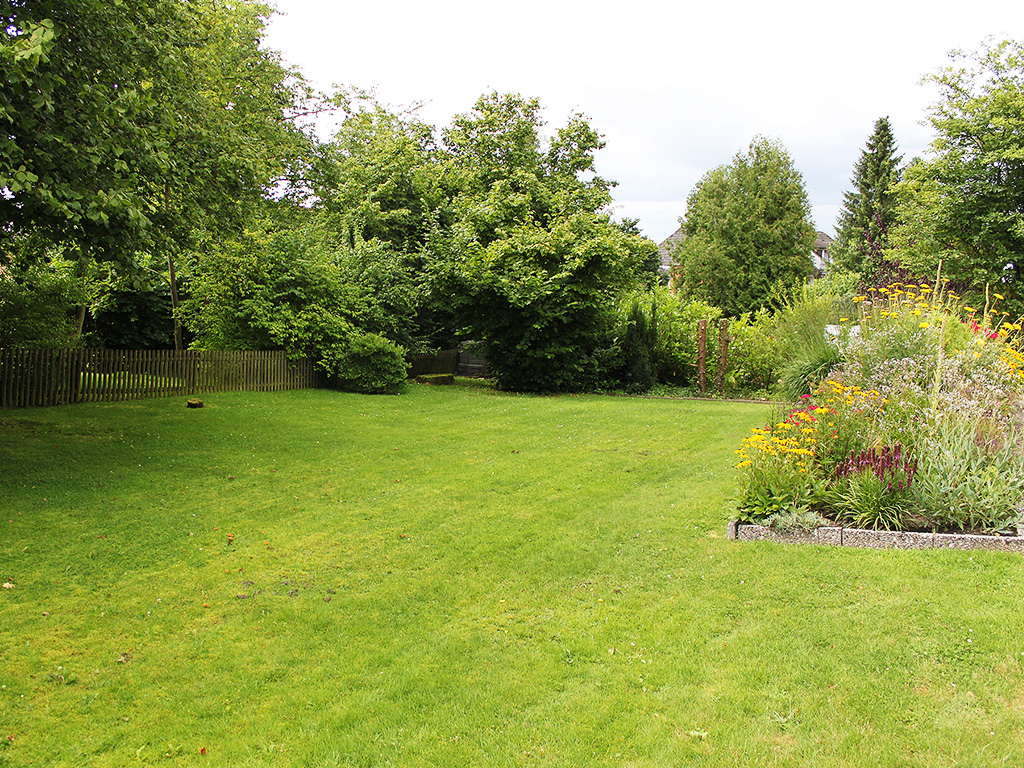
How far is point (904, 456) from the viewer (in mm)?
5840

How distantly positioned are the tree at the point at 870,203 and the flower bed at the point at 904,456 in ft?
120

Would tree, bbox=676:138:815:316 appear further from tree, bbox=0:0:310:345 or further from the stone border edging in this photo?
the stone border edging

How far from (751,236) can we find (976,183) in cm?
1822

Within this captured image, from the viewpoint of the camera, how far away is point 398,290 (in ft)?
67.6

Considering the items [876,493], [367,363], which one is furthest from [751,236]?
[876,493]

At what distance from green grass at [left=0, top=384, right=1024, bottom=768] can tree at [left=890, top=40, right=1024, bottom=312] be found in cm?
2096

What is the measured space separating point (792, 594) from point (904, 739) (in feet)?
5.26

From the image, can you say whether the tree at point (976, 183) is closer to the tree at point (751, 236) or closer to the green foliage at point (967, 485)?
the tree at point (751, 236)

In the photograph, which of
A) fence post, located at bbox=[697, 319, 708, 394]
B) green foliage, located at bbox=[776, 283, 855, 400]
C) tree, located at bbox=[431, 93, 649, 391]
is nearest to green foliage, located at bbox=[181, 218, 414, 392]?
tree, located at bbox=[431, 93, 649, 391]

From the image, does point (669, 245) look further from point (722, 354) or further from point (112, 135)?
point (112, 135)

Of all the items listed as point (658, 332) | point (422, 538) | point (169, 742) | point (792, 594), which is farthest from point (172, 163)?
point (658, 332)

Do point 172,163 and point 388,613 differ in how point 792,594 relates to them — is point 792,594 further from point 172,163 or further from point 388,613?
point 172,163

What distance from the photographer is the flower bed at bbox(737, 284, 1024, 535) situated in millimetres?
5391

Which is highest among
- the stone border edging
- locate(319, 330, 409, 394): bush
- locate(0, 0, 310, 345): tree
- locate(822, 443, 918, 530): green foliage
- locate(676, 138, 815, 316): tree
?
Result: locate(676, 138, 815, 316): tree
